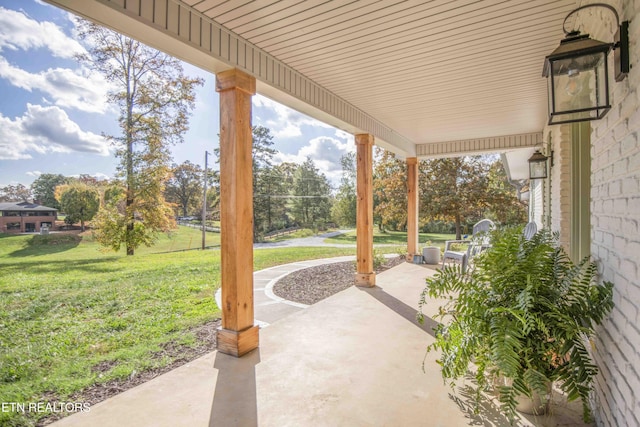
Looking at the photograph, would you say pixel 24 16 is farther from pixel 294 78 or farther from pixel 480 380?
pixel 480 380

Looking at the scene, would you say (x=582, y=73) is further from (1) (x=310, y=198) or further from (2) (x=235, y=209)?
(1) (x=310, y=198)

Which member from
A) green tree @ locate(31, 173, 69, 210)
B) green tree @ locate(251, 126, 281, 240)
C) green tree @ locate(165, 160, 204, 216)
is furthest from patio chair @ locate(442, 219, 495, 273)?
green tree @ locate(251, 126, 281, 240)

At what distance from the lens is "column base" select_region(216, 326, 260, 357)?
2645mm

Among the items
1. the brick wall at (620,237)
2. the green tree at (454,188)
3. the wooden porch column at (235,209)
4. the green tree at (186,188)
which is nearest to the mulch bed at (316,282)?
the wooden porch column at (235,209)

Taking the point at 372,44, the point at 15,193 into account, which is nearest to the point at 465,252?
the point at 372,44

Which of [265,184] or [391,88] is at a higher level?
[265,184]

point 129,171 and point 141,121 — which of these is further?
point 141,121

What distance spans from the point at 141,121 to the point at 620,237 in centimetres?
892

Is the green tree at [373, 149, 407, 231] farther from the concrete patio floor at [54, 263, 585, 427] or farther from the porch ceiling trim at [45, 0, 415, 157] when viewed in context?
the concrete patio floor at [54, 263, 585, 427]

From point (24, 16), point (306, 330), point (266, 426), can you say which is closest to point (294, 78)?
point (306, 330)

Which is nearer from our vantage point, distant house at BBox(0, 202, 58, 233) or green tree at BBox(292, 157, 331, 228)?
distant house at BBox(0, 202, 58, 233)

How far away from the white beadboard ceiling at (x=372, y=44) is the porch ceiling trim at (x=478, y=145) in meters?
1.69

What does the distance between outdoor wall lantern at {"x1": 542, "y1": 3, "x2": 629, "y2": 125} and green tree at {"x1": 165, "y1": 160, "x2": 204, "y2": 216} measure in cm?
865

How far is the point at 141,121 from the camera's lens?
7.93 metres
